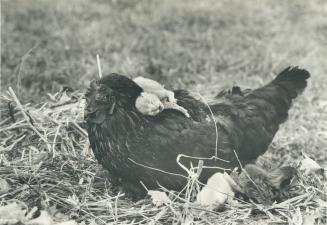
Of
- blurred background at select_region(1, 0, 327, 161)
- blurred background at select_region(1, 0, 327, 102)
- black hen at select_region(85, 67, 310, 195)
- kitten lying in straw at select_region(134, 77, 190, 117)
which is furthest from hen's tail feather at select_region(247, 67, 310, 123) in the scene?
blurred background at select_region(1, 0, 327, 102)

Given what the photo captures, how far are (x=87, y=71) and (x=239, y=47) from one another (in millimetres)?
2246

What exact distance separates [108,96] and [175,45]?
412cm

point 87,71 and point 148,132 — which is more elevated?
point 148,132

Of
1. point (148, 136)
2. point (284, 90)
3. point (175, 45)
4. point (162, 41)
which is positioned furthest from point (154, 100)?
point (162, 41)

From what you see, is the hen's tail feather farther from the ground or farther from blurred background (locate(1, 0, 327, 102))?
blurred background (locate(1, 0, 327, 102))

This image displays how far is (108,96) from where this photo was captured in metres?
3.40

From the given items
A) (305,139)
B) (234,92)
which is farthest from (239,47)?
(234,92)

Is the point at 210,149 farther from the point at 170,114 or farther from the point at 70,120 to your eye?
the point at 70,120

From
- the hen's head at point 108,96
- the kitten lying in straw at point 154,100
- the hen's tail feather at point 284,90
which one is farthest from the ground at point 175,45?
the hen's head at point 108,96

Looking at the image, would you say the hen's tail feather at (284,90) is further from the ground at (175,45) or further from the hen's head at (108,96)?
the hen's head at (108,96)

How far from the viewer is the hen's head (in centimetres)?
338

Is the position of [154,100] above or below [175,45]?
above

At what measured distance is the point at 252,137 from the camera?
403cm

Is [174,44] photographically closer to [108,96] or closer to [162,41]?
[162,41]
